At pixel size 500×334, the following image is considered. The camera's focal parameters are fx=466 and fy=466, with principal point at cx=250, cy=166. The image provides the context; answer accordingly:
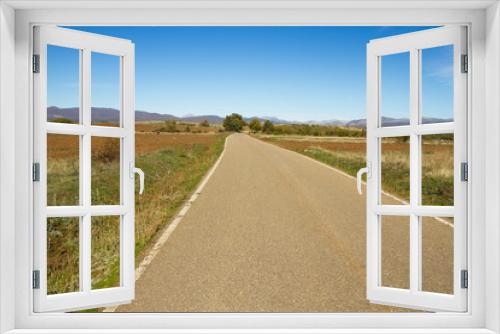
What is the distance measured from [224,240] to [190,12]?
3691 millimetres

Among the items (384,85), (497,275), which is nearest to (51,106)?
(384,85)

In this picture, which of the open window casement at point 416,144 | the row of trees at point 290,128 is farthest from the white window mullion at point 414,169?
the row of trees at point 290,128

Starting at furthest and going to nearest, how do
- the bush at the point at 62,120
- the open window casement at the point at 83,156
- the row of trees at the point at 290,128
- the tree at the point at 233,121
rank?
the tree at the point at 233,121
the row of trees at the point at 290,128
the bush at the point at 62,120
the open window casement at the point at 83,156

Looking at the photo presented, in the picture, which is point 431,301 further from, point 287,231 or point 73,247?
point 287,231

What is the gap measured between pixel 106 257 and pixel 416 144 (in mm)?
3100

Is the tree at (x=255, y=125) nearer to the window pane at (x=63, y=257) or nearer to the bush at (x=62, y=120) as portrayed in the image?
the window pane at (x=63, y=257)

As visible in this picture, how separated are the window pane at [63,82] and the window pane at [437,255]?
2.94 meters

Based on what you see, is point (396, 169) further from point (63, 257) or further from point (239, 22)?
point (63, 257)

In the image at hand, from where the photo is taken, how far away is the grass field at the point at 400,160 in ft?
12.5

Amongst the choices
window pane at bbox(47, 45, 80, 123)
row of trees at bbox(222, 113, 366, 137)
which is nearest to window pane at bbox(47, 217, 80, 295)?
window pane at bbox(47, 45, 80, 123)

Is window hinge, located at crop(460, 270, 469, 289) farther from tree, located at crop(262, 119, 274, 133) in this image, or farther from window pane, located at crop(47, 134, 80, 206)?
tree, located at crop(262, 119, 274, 133)

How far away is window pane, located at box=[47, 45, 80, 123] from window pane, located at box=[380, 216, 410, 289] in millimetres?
2951

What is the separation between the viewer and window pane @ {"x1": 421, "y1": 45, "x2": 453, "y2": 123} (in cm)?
322

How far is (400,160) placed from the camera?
4.40 metres
